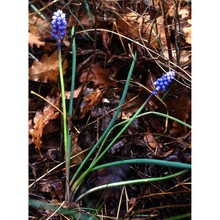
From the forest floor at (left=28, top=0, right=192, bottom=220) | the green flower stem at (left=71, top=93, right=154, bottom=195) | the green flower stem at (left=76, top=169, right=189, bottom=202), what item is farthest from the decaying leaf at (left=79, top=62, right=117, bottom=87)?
the green flower stem at (left=76, top=169, right=189, bottom=202)

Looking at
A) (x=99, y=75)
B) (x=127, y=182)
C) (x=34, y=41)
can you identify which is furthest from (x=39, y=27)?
(x=127, y=182)

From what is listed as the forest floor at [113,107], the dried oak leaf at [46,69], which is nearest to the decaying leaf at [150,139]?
the forest floor at [113,107]

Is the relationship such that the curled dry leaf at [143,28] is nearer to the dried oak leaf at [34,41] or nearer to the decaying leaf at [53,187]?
the dried oak leaf at [34,41]

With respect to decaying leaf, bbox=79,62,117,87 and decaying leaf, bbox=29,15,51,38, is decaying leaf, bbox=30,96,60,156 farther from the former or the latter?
decaying leaf, bbox=29,15,51,38

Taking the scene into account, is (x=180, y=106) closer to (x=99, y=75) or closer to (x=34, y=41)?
(x=99, y=75)
